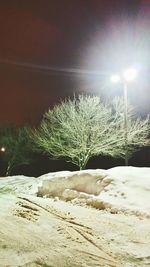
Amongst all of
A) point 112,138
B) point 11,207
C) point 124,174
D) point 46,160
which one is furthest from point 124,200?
point 46,160

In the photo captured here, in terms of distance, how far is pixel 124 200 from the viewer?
9.60 metres

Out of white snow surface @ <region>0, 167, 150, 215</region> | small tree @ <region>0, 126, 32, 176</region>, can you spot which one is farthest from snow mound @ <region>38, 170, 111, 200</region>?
small tree @ <region>0, 126, 32, 176</region>

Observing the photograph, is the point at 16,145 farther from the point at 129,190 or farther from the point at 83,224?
the point at 83,224

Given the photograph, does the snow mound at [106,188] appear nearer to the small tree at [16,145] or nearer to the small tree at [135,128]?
the small tree at [135,128]

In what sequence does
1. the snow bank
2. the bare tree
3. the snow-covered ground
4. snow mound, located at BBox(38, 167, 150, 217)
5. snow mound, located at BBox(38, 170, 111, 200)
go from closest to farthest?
1. the snow-covered ground
2. the snow bank
3. snow mound, located at BBox(38, 167, 150, 217)
4. snow mound, located at BBox(38, 170, 111, 200)
5. the bare tree

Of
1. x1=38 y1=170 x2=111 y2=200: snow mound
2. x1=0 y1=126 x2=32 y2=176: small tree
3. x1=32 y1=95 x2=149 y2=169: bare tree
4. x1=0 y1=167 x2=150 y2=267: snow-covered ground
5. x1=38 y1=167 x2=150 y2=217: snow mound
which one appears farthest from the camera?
x1=0 y1=126 x2=32 y2=176: small tree

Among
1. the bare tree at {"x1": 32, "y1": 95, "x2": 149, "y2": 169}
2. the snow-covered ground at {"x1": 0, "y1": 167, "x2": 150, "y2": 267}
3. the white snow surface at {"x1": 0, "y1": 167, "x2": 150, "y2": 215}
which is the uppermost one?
the bare tree at {"x1": 32, "y1": 95, "x2": 149, "y2": 169}

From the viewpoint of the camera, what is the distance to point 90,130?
78.2 ft

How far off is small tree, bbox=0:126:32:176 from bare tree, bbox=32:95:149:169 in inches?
575

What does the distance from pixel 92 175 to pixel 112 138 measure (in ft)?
40.8

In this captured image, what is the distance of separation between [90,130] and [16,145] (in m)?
17.9

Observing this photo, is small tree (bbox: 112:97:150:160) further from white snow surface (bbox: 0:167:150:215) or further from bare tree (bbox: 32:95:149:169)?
white snow surface (bbox: 0:167:150:215)

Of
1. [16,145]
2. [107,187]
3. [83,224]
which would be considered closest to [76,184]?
[107,187]

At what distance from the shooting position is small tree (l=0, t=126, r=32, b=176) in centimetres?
3947
